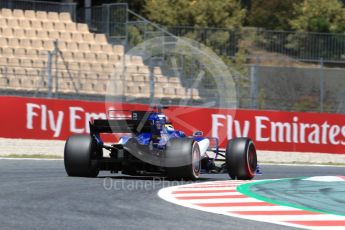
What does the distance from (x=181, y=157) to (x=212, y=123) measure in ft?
34.1

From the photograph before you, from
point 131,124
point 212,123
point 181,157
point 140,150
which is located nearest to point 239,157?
point 181,157

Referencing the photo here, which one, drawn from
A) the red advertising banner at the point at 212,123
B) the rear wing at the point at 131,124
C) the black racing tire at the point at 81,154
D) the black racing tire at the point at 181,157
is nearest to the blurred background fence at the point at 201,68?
the red advertising banner at the point at 212,123

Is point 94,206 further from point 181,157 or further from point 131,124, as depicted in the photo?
point 131,124

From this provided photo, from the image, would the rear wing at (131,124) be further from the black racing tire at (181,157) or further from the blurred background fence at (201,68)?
the blurred background fence at (201,68)

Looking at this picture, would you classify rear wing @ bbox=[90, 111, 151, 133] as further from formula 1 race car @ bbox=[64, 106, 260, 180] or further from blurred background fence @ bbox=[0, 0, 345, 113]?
blurred background fence @ bbox=[0, 0, 345, 113]

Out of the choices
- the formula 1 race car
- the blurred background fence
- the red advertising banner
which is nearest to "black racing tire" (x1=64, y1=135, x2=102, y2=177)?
the formula 1 race car

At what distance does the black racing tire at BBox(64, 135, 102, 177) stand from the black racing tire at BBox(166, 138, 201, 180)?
1.19 m

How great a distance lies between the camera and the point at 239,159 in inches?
530

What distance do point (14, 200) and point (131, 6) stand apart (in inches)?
1311

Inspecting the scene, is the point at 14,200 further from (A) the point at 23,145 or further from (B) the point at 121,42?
(B) the point at 121,42

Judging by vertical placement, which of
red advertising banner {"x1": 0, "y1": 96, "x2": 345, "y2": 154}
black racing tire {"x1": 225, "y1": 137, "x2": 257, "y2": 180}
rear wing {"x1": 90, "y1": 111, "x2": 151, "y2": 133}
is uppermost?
rear wing {"x1": 90, "y1": 111, "x2": 151, "y2": 133}

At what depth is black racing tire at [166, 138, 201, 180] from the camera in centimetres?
1265

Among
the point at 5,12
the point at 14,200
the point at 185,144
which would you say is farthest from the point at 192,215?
the point at 5,12

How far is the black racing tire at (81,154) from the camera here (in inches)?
509
